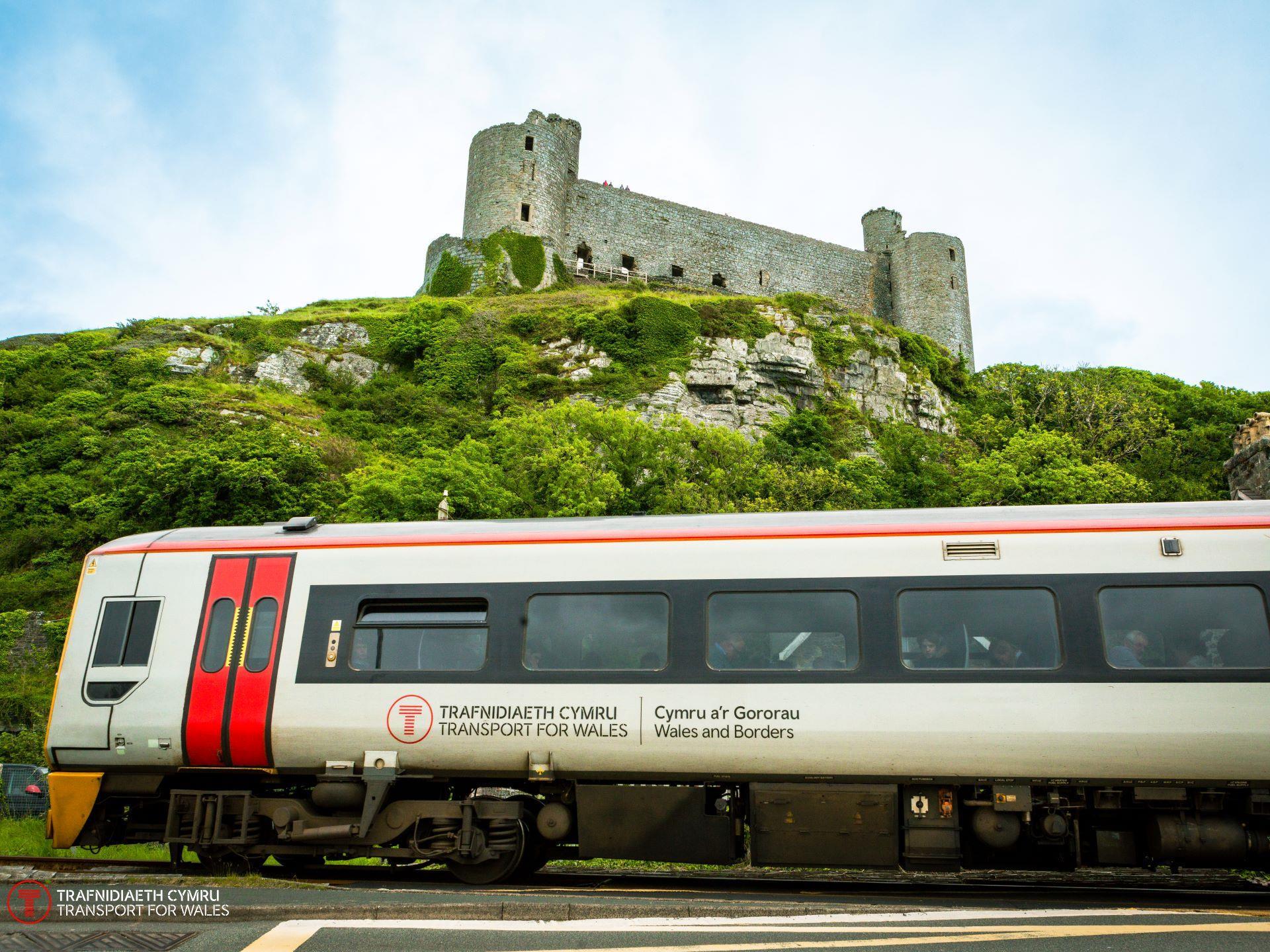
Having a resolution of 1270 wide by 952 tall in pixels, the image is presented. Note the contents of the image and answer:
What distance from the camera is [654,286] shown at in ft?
184

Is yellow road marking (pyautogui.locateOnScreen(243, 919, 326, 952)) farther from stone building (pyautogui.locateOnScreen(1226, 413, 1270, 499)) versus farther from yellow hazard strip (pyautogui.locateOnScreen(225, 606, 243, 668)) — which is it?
stone building (pyautogui.locateOnScreen(1226, 413, 1270, 499))

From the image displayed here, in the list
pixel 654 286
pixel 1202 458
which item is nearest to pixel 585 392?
pixel 654 286

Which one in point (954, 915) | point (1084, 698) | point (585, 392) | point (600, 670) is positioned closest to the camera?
point (954, 915)

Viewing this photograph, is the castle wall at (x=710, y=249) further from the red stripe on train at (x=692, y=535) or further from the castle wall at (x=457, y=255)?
the red stripe on train at (x=692, y=535)

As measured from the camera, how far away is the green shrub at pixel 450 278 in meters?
51.0

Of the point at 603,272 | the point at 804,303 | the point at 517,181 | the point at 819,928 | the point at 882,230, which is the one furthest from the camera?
the point at 882,230

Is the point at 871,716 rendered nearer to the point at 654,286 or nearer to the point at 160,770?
the point at 160,770

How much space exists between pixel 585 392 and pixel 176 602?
32.6m

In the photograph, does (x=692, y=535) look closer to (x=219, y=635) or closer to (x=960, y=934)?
(x=960, y=934)

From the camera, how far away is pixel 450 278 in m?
51.4

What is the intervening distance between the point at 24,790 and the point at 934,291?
58659mm

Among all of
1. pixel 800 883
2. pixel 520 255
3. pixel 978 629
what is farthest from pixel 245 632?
pixel 520 255

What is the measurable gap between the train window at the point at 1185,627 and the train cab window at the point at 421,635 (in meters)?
5.21

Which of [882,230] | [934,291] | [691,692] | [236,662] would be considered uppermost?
[882,230]
